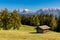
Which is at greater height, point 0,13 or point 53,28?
point 0,13

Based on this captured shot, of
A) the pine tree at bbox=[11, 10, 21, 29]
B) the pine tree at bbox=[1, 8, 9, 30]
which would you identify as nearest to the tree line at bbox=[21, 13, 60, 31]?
the pine tree at bbox=[11, 10, 21, 29]

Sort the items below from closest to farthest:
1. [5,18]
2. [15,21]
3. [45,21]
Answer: [5,18], [15,21], [45,21]

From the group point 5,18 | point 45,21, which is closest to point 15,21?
point 5,18

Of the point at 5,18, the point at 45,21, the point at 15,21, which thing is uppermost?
the point at 5,18

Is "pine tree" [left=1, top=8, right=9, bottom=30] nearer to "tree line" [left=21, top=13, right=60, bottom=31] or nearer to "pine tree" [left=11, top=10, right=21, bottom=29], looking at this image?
"pine tree" [left=11, top=10, right=21, bottom=29]

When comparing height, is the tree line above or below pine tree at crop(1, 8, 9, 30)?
below

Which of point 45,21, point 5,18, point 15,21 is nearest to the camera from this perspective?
point 5,18

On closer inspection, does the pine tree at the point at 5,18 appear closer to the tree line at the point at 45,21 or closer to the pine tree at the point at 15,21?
the pine tree at the point at 15,21

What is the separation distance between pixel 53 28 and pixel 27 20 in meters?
48.0

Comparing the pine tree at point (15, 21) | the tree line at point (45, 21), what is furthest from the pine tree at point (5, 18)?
the tree line at point (45, 21)

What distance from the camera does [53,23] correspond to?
378 feet

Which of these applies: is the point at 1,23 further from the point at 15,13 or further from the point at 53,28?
the point at 53,28

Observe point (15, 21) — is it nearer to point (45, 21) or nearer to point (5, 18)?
point (5, 18)

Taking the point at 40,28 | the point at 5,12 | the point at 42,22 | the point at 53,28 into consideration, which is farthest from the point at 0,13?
the point at 42,22
